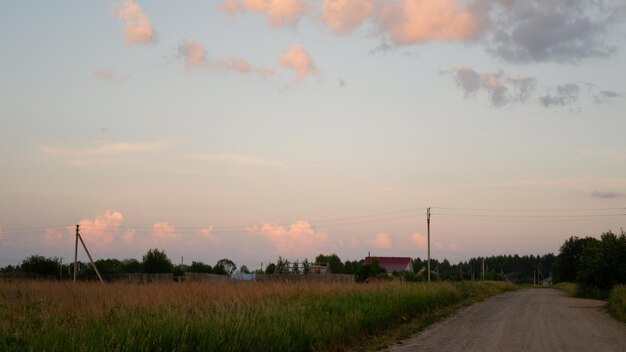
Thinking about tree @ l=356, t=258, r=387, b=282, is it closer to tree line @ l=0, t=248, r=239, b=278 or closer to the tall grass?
tree line @ l=0, t=248, r=239, b=278

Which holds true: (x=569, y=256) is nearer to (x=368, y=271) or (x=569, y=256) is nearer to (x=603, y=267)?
(x=368, y=271)

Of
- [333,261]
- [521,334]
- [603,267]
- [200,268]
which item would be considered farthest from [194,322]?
[333,261]

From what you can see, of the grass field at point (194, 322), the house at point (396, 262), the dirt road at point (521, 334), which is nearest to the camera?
the grass field at point (194, 322)

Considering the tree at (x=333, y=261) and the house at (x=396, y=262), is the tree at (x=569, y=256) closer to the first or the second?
the tree at (x=333, y=261)

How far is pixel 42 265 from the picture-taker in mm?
58000

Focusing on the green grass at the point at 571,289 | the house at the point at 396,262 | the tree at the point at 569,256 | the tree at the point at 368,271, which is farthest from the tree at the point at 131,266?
the house at the point at 396,262

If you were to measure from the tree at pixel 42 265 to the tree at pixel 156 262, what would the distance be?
8.17m

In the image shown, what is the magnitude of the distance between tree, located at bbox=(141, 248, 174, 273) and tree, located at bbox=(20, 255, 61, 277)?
817cm

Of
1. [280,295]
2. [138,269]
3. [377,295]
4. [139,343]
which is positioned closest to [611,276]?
[377,295]

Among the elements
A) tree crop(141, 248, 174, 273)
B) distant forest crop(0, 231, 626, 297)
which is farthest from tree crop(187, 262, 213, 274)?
tree crop(141, 248, 174, 273)

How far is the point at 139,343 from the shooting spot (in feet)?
29.6

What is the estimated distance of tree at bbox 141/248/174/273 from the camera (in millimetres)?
62031

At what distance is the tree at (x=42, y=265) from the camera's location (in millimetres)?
57469

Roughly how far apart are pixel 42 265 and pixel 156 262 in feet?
34.3
